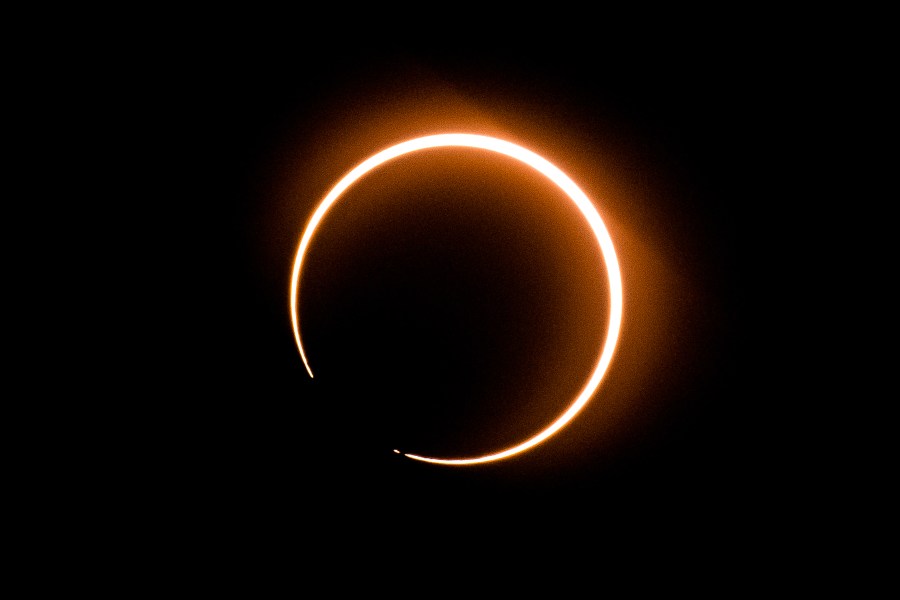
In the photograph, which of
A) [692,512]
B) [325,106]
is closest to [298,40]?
[325,106]

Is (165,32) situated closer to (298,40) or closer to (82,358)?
(298,40)

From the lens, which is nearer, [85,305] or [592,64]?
[592,64]

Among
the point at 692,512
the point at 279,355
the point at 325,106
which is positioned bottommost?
the point at 692,512

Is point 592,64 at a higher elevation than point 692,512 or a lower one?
higher
